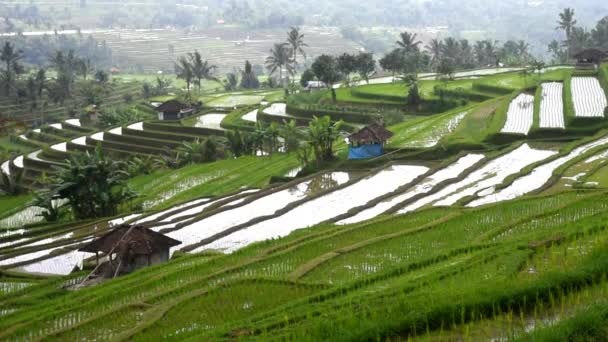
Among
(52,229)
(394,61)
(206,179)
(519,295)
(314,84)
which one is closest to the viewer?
(519,295)

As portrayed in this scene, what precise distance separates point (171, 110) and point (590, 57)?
25.3 meters

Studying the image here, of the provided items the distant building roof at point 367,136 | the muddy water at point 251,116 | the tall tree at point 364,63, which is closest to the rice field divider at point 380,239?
the distant building roof at point 367,136

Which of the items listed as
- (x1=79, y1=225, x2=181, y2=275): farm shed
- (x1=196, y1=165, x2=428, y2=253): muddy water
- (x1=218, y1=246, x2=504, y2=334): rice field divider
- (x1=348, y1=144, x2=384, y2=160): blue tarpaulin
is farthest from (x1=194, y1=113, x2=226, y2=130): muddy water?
(x1=218, y1=246, x2=504, y2=334): rice field divider

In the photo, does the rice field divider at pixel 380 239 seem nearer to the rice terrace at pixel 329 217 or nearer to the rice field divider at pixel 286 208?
the rice terrace at pixel 329 217

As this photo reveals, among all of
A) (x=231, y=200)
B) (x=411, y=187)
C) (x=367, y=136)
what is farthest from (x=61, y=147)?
(x=411, y=187)

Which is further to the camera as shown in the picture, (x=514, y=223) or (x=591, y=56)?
(x=591, y=56)

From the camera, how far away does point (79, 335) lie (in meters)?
10.6

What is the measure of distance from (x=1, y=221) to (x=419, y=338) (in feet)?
68.8

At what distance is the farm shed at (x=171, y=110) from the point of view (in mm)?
48344

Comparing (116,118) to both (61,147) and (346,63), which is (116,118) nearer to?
(61,147)

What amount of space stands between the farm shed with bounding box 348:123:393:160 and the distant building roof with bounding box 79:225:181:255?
12341 millimetres

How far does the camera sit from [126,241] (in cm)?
1590

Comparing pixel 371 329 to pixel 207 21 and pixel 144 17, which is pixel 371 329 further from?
pixel 144 17

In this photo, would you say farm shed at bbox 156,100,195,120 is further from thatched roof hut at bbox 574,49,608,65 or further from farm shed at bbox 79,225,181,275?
farm shed at bbox 79,225,181,275
